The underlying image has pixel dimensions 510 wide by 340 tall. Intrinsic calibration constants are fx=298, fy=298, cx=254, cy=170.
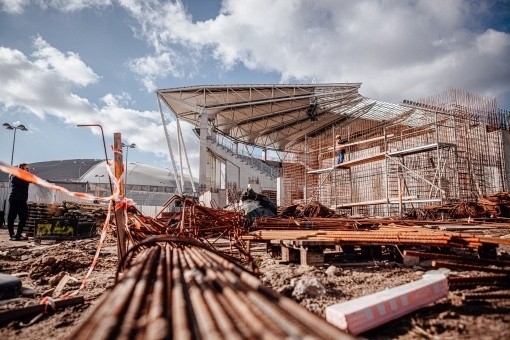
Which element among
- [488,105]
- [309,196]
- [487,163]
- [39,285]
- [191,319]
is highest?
[488,105]

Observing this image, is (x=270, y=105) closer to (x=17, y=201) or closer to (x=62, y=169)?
(x=17, y=201)

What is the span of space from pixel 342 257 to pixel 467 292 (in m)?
2.49

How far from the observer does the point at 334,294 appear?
317cm

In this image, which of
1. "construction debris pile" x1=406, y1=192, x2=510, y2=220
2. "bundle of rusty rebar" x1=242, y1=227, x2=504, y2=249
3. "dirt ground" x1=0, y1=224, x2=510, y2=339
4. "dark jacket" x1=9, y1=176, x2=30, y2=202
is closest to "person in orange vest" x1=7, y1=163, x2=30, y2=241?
"dark jacket" x1=9, y1=176, x2=30, y2=202

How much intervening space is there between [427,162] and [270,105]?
53.7ft

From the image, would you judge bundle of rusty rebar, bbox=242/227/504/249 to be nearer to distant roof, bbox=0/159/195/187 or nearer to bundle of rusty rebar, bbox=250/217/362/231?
bundle of rusty rebar, bbox=250/217/362/231

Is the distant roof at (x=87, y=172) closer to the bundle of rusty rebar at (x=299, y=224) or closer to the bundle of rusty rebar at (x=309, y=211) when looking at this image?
the bundle of rusty rebar at (x=309, y=211)

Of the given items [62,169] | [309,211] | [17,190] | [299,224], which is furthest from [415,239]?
[62,169]

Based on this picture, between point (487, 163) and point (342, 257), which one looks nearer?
point (342, 257)

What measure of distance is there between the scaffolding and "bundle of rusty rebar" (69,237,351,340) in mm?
11753

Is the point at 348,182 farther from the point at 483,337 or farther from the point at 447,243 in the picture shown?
the point at 483,337

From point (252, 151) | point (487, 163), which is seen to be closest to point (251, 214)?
point (487, 163)

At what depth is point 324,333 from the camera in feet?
3.88

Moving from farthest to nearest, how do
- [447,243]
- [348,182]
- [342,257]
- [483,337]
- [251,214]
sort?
1. [348,182]
2. [251,214]
3. [342,257]
4. [447,243]
5. [483,337]
